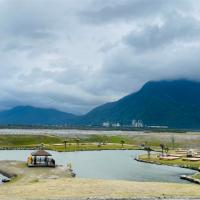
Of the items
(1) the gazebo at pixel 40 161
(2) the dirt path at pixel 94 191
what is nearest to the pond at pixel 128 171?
(1) the gazebo at pixel 40 161

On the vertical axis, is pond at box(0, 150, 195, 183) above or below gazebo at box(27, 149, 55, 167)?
below

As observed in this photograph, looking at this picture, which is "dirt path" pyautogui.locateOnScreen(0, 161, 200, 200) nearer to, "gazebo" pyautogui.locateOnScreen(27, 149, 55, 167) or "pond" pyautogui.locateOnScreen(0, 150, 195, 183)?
"pond" pyautogui.locateOnScreen(0, 150, 195, 183)

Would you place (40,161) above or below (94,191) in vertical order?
above

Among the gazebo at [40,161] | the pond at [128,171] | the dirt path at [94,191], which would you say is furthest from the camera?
the gazebo at [40,161]

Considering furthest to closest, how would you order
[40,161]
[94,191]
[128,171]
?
[128,171], [40,161], [94,191]

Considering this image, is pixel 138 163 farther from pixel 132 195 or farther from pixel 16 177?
pixel 132 195

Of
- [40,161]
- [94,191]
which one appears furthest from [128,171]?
[94,191]

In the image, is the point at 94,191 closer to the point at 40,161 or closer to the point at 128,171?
the point at 40,161

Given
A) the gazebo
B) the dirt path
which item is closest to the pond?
the gazebo

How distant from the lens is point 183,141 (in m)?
190

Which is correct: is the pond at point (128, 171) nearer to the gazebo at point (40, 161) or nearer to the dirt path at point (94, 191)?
the gazebo at point (40, 161)

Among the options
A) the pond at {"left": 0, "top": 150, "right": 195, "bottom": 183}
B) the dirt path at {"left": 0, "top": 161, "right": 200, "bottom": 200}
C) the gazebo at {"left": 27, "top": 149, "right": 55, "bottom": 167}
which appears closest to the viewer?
the dirt path at {"left": 0, "top": 161, "right": 200, "bottom": 200}

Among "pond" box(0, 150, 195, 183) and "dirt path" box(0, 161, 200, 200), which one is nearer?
"dirt path" box(0, 161, 200, 200)

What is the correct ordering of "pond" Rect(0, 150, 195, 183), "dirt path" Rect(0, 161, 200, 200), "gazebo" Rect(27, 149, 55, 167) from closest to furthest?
"dirt path" Rect(0, 161, 200, 200) → "pond" Rect(0, 150, 195, 183) → "gazebo" Rect(27, 149, 55, 167)
